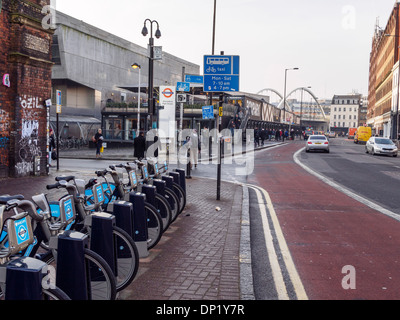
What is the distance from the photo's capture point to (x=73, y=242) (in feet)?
11.2

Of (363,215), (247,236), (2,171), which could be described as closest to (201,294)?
(247,236)

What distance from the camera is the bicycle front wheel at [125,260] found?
14.7 feet

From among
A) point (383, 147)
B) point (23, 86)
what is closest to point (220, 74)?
point (23, 86)

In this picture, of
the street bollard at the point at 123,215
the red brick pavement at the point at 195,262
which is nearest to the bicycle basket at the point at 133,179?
the red brick pavement at the point at 195,262

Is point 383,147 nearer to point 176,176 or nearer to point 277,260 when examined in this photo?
point 176,176

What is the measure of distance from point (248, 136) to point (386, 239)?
43467 millimetres

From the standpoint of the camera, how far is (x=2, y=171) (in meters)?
12.8

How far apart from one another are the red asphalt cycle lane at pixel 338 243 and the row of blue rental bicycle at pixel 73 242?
6.90 ft

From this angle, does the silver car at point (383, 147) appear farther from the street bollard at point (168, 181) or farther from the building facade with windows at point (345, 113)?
the building facade with windows at point (345, 113)

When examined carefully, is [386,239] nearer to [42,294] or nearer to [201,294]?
[201,294]

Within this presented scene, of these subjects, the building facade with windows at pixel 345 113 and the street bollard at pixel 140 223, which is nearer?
the street bollard at pixel 140 223

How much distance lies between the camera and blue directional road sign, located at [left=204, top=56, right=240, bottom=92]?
10.6 metres

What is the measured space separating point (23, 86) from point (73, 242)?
1117 centimetres

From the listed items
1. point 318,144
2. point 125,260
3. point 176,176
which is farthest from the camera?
point 318,144
